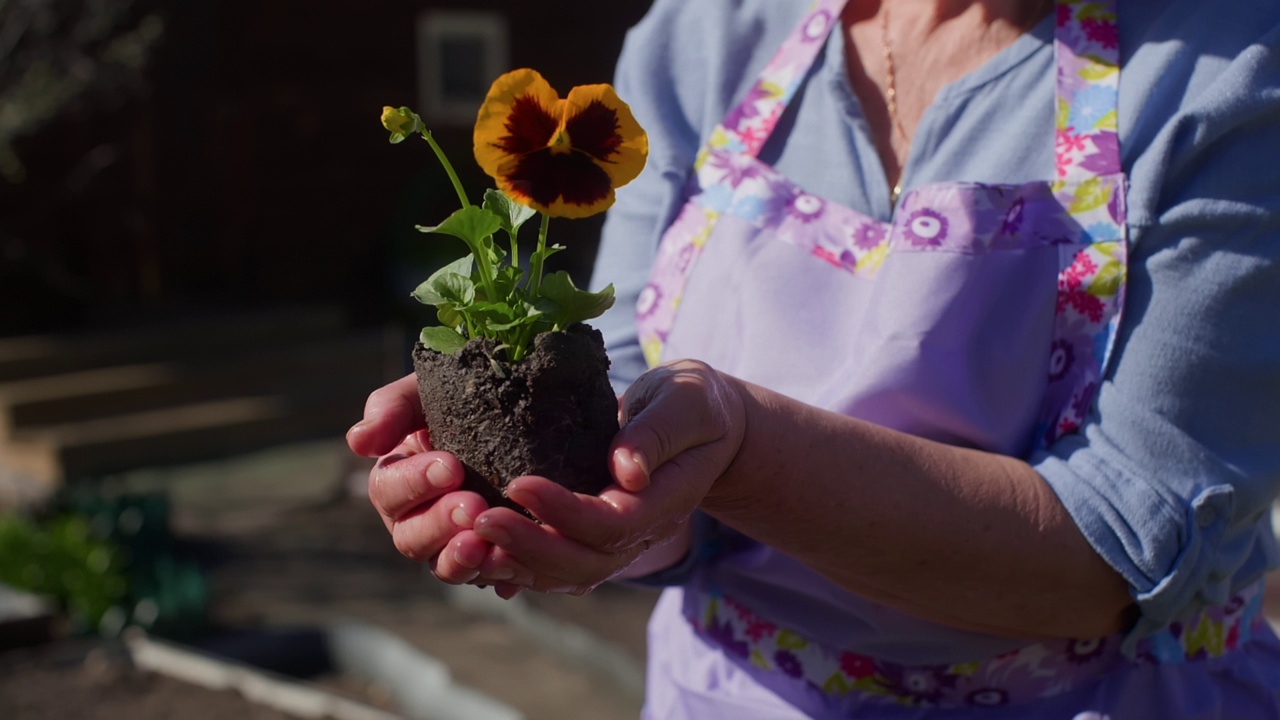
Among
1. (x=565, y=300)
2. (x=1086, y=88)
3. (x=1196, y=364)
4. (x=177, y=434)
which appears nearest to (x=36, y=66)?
(x=177, y=434)

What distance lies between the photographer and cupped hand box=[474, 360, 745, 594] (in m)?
1.16

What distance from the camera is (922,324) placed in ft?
5.11

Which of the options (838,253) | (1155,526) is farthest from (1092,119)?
(1155,526)

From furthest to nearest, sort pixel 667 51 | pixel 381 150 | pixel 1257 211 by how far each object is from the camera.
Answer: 1. pixel 381 150
2. pixel 667 51
3. pixel 1257 211

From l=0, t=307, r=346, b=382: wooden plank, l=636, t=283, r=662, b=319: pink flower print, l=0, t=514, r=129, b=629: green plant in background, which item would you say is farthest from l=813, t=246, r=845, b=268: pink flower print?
l=0, t=307, r=346, b=382: wooden plank

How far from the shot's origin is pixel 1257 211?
148 centimetres

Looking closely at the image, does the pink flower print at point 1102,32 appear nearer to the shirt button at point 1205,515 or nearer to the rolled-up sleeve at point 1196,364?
the rolled-up sleeve at point 1196,364

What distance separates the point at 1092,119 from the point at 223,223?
9.72m

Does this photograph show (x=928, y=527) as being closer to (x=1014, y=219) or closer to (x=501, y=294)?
(x=1014, y=219)

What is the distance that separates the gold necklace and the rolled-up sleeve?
12.6 inches

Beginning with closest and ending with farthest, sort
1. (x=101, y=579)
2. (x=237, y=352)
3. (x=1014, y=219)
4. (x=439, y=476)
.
Answer: 1. (x=439, y=476)
2. (x=1014, y=219)
3. (x=101, y=579)
4. (x=237, y=352)

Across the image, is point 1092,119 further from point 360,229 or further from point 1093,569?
point 360,229

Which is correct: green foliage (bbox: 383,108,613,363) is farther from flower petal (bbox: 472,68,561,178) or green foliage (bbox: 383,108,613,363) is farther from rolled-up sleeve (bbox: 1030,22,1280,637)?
rolled-up sleeve (bbox: 1030,22,1280,637)

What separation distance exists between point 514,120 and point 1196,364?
2.75 ft
